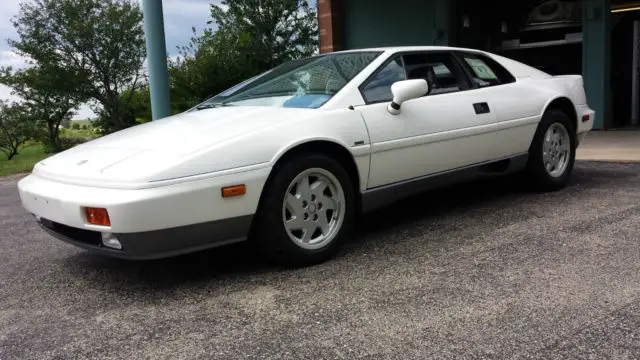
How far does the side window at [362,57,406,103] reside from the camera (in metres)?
3.97

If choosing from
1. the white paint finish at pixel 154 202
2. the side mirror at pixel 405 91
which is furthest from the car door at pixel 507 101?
the white paint finish at pixel 154 202

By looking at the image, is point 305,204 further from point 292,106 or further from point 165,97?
point 165,97

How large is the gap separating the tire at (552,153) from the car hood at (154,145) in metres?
2.33

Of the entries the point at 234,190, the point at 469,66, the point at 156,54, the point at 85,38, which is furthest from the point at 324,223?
the point at 85,38

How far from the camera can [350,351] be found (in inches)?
97.4

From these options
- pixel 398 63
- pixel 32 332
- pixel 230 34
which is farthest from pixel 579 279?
pixel 230 34

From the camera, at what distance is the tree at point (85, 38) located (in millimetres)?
13766

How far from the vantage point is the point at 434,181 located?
14.0 feet

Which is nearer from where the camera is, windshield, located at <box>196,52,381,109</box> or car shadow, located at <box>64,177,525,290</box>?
car shadow, located at <box>64,177,525,290</box>

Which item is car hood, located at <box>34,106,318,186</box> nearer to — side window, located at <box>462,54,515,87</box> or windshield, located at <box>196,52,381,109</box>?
windshield, located at <box>196,52,381,109</box>

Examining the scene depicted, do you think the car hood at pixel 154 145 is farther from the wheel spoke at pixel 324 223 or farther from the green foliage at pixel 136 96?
the green foliage at pixel 136 96

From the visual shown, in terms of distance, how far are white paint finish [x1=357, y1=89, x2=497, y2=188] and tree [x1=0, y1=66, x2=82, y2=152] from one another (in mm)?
11562

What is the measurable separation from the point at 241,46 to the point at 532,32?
18.2ft

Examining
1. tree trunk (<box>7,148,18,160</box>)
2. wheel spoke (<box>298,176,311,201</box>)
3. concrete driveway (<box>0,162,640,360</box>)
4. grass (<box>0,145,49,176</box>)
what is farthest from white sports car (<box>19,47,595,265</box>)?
tree trunk (<box>7,148,18,160</box>)
